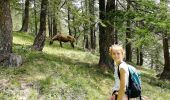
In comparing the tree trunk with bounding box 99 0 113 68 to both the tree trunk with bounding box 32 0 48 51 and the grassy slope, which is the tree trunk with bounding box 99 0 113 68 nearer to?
the grassy slope

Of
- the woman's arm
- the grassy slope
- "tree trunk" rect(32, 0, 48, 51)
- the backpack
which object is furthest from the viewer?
"tree trunk" rect(32, 0, 48, 51)

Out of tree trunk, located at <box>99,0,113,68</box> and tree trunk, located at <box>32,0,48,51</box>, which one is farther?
tree trunk, located at <box>32,0,48,51</box>

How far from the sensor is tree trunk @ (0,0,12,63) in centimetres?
1580

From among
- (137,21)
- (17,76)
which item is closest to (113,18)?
(137,21)

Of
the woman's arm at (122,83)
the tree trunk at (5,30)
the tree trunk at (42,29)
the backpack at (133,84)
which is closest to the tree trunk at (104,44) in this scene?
the tree trunk at (42,29)

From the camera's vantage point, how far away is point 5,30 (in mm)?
15898

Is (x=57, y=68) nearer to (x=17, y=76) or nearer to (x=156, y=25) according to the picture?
(x=17, y=76)

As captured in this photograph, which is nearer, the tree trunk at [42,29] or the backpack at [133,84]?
the backpack at [133,84]

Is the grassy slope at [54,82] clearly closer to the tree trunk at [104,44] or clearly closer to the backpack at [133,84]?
the tree trunk at [104,44]

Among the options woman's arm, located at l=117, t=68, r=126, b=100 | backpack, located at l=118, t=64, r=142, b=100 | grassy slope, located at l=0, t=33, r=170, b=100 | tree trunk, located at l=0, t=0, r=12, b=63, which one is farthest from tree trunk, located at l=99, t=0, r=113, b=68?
woman's arm, located at l=117, t=68, r=126, b=100

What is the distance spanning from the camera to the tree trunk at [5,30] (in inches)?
622

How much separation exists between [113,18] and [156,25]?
2.85 metres

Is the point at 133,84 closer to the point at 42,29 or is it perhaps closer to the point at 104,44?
the point at 104,44

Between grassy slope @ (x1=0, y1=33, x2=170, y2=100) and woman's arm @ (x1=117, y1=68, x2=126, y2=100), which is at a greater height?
woman's arm @ (x1=117, y1=68, x2=126, y2=100)
